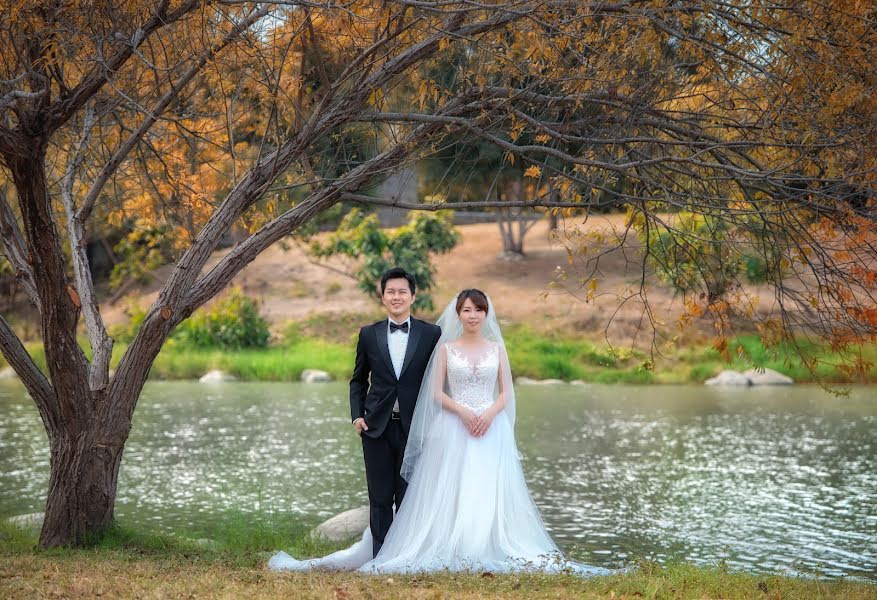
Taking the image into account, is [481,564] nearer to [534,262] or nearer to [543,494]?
[543,494]

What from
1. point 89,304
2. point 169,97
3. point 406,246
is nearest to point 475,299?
point 169,97

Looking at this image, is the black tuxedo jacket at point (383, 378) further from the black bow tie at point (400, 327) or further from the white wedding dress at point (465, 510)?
the white wedding dress at point (465, 510)

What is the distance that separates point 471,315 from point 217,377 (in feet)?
61.0

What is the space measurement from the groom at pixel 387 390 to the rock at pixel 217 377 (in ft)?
59.4

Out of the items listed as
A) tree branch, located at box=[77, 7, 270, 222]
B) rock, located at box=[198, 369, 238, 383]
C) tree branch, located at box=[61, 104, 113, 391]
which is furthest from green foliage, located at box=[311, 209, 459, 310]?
tree branch, located at box=[77, 7, 270, 222]

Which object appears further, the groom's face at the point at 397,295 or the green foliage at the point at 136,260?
the green foliage at the point at 136,260

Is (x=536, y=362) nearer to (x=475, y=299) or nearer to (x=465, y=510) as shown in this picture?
(x=475, y=299)

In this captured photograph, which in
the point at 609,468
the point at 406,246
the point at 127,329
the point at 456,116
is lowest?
the point at 609,468

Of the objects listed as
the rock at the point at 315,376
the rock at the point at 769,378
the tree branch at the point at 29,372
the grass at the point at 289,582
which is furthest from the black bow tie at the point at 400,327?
the rock at the point at 769,378

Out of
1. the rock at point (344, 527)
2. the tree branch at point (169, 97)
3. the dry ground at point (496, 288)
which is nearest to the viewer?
the tree branch at point (169, 97)

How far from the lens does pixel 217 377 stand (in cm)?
2452

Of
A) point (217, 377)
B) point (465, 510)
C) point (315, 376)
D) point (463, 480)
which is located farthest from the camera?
point (217, 377)

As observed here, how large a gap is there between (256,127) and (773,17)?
4883 millimetres

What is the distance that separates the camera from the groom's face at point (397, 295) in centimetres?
659
